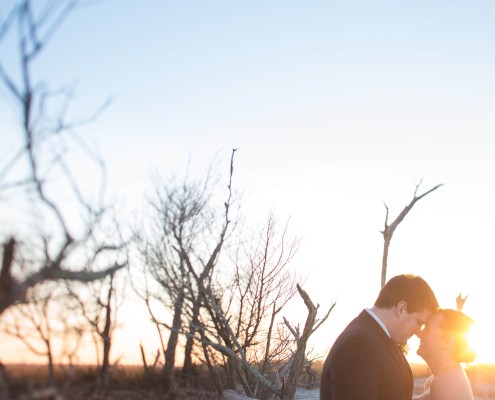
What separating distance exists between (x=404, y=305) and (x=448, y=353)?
A: 0.99 metres

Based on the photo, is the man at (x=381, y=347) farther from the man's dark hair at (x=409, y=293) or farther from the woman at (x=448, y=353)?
the woman at (x=448, y=353)

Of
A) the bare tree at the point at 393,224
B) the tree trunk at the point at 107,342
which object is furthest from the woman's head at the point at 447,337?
the bare tree at the point at 393,224

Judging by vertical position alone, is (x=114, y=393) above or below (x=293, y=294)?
below

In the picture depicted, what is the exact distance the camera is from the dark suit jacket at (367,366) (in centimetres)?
418

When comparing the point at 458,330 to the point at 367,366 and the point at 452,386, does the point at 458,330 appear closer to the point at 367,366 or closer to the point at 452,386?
the point at 452,386

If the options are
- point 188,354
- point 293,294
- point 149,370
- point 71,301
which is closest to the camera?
point 71,301

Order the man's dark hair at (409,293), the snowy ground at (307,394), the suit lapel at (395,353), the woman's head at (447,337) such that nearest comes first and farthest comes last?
the suit lapel at (395,353) < the man's dark hair at (409,293) < the woman's head at (447,337) < the snowy ground at (307,394)

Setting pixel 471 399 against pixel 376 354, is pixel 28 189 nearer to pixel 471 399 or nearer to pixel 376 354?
pixel 376 354

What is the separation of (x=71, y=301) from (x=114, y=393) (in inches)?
19.3

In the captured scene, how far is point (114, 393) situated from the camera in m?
2.48

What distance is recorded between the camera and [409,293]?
15.0 feet

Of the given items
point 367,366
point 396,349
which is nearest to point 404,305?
point 396,349

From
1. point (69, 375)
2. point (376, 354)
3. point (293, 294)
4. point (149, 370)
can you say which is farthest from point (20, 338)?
point (293, 294)

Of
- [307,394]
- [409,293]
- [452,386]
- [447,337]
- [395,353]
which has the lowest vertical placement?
[307,394]
